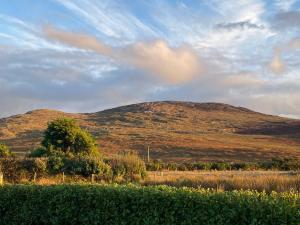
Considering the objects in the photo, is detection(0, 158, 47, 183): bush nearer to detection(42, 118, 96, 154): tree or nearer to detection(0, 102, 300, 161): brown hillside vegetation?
detection(42, 118, 96, 154): tree

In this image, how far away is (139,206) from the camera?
12.8 metres

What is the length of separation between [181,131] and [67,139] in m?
89.2

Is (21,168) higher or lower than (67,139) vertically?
lower

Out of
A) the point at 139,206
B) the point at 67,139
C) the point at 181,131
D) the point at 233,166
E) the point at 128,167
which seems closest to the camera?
the point at 139,206

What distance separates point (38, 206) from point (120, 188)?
8.54ft

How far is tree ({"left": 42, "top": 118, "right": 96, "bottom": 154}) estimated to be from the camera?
40.3 m

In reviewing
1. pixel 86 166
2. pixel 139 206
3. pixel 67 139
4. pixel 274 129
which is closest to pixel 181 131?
pixel 274 129

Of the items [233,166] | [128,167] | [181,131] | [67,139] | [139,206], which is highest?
[181,131]

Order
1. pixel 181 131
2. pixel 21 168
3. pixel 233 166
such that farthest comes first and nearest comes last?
1. pixel 181 131
2. pixel 233 166
3. pixel 21 168

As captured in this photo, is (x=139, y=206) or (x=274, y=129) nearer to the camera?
(x=139, y=206)

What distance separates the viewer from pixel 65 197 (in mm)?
14047

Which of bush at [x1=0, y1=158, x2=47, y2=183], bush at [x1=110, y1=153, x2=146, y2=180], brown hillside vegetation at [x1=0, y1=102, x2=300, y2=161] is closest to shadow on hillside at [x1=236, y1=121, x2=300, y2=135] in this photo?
brown hillside vegetation at [x1=0, y1=102, x2=300, y2=161]

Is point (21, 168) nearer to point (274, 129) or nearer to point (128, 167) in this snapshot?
point (128, 167)

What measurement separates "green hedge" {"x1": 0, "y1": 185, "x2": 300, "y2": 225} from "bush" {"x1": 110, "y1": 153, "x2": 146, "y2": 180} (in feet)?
49.8
